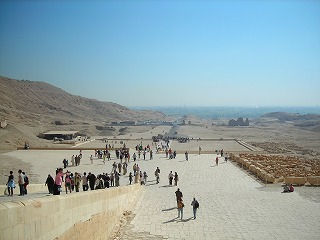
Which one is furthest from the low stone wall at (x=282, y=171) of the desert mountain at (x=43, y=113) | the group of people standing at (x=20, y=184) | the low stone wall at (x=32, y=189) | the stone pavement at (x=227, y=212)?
the desert mountain at (x=43, y=113)

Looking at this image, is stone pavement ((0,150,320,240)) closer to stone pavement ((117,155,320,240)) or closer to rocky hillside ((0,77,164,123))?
stone pavement ((117,155,320,240))

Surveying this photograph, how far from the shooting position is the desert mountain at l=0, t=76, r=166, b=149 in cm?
4116

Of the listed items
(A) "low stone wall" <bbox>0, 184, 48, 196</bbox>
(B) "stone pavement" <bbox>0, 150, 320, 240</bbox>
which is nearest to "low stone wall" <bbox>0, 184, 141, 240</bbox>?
(B) "stone pavement" <bbox>0, 150, 320, 240</bbox>

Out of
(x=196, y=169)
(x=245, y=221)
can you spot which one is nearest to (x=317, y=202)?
(x=245, y=221)

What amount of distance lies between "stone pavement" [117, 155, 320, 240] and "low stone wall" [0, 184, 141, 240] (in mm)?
1743

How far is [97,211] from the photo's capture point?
25.0 feet

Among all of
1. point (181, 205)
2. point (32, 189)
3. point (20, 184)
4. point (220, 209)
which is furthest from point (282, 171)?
point (20, 184)

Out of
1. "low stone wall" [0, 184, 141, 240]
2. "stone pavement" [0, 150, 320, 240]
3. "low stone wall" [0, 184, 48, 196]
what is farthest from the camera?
"low stone wall" [0, 184, 48, 196]

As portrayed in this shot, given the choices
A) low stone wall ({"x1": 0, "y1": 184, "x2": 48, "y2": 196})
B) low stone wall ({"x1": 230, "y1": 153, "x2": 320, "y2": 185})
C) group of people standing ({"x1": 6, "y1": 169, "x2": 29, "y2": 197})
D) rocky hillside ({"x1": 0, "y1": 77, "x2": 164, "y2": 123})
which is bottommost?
low stone wall ({"x1": 230, "y1": 153, "x2": 320, "y2": 185})

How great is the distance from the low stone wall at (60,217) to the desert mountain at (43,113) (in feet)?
81.7

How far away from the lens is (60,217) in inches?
215

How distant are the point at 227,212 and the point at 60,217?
8082mm

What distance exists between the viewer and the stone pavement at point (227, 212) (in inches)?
385

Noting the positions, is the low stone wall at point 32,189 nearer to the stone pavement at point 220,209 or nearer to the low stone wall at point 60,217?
the stone pavement at point 220,209
